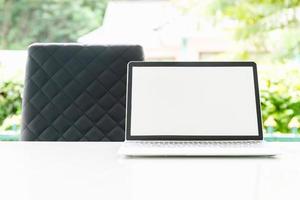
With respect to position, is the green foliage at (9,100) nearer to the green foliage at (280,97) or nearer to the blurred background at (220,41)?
the blurred background at (220,41)

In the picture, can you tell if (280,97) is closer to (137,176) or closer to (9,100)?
(9,100)

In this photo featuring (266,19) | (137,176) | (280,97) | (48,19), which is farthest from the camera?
(48,19)

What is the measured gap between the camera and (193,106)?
112 cm

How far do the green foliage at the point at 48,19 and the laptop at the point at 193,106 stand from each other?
21.5 feet

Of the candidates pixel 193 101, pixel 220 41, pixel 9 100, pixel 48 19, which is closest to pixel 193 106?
pixel 193 101

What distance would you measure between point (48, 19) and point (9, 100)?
16.4 feet

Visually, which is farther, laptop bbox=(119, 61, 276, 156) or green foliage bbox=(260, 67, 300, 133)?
green foliage bbox=(260, 67, 300, 133)

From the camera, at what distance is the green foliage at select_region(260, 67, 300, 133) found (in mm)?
2840

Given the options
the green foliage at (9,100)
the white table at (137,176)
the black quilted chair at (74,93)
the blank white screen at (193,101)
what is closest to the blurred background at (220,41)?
the green foliage at (9,100)

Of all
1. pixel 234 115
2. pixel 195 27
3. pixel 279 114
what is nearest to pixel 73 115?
pixel 234 115

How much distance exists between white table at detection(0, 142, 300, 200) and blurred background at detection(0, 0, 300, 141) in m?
1.00

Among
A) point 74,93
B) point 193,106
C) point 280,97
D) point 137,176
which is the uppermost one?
point 280,97

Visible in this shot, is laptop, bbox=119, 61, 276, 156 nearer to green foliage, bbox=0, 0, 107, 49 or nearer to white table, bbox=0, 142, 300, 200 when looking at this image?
white table, bbox=0, 142, 300, 200

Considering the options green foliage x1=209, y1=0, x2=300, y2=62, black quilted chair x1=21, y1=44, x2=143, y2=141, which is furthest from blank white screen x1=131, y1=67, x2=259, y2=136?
green foliage x1=209, y1=0, x2=300, y2=62
